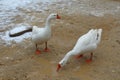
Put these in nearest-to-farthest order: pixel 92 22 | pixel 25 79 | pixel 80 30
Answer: pixel 25 79, pixel 80 30, pixel 92 22

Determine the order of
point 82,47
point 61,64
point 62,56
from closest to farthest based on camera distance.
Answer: point 61,64 < point 82,47 < point 62,56

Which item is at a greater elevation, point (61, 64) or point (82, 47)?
point (82, 47)

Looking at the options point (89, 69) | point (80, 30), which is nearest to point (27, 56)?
point (89, 69)

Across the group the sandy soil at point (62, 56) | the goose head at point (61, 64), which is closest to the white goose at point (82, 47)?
the goose head at point (61, 64)

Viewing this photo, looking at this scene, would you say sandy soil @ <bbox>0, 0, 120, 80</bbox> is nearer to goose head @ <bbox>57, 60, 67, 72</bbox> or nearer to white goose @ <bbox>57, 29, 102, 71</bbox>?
goose head @ <bbox>57, 60, 67, 72</bbox>

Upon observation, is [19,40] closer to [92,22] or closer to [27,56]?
[27,56]

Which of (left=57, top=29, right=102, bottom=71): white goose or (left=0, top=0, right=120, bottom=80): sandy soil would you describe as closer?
(left=0, top=0, right=120, bottom=80): sandy soil

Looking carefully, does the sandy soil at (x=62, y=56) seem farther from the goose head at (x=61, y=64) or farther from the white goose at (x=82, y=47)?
the white goose at (x=82, y=47)

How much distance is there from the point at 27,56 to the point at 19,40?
3.37ft

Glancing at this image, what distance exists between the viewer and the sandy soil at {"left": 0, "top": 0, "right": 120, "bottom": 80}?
19.4ft

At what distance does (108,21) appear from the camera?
356 inches

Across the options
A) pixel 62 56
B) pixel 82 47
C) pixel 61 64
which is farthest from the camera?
pixel 62 56

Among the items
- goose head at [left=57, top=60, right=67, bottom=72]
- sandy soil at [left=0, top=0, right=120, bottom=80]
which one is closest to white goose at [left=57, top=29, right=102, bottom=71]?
goose head at [left=57, top=60, right=67, bottom=72]

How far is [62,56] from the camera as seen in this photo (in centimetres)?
669
